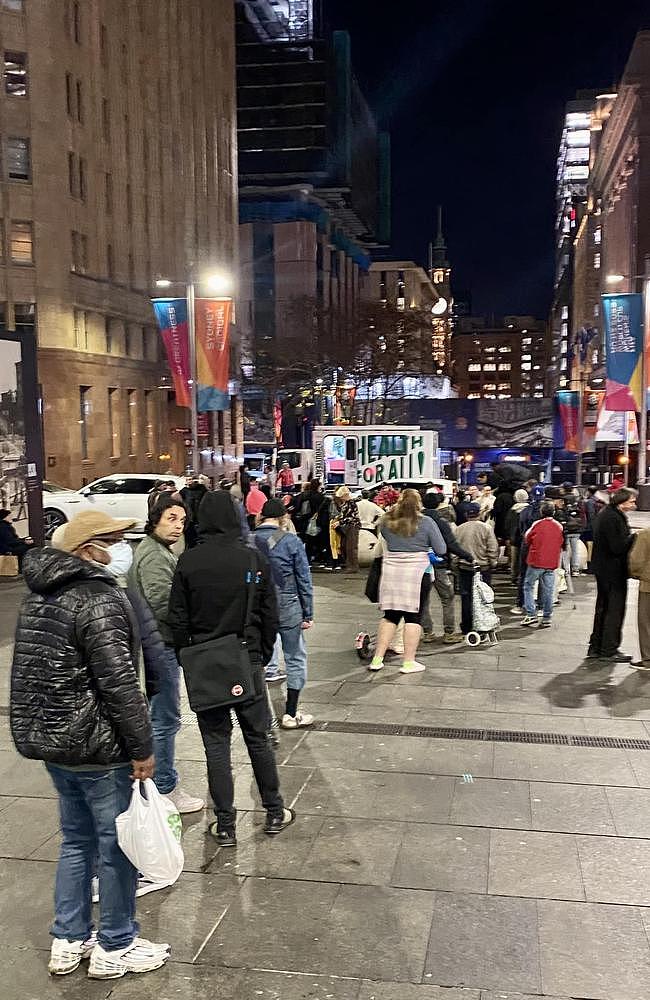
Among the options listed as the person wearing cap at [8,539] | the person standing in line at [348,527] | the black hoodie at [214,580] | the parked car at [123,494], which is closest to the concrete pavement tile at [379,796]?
the black hoodie at [214,580]

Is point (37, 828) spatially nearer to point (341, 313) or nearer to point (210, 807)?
point (210, 807)

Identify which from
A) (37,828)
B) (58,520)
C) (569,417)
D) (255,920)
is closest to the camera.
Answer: (255,920)

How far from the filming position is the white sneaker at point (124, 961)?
13.5ft

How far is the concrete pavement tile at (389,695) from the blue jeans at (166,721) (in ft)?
8.96

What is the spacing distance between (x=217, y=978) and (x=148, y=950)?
0.35m

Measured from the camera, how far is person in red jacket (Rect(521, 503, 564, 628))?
37.2 feet

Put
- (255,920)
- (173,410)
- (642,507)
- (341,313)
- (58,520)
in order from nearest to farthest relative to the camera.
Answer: (255,920), (58,520), (642,507), (173,410), (341,313)

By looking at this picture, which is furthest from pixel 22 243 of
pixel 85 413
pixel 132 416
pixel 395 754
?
pixel 395 754

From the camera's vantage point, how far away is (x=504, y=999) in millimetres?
3908

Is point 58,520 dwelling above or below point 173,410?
below

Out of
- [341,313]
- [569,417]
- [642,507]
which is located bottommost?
[642,507]

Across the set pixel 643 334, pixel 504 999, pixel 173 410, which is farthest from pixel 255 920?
pixel 173 410

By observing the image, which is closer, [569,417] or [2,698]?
[2,698]

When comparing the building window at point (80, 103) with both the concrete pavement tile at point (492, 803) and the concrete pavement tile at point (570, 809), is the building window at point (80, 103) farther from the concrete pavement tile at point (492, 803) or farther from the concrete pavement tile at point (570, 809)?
the concrete pavement tile at point (570, 809)
